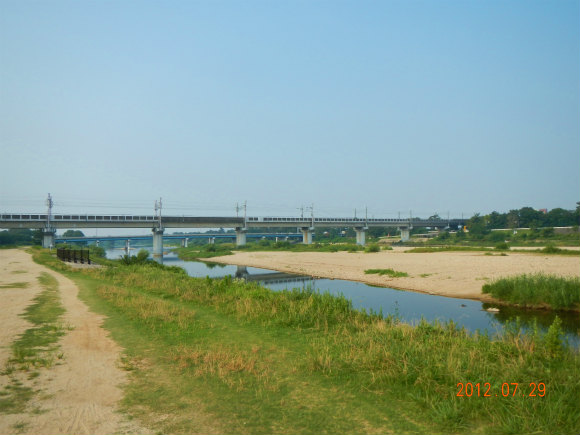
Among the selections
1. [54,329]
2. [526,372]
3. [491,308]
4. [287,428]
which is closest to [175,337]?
[54,329]

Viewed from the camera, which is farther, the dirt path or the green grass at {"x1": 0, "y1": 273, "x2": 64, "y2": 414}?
the green grass at {"x1": 0, "y1": 273, "x2": 64, "y2": 414}

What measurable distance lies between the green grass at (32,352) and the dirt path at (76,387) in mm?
176

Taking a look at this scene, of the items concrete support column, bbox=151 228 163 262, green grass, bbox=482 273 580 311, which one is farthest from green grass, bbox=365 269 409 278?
concrete support column, bbox=151 228 163 262

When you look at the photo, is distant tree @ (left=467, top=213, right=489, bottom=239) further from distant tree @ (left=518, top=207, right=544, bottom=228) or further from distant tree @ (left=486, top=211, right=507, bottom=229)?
distant tree @ (left=518, top=207, right=544, bottom=228)

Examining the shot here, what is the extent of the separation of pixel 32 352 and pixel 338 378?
26.8 ft

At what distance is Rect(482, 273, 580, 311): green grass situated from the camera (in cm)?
1986

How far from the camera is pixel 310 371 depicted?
886 cm

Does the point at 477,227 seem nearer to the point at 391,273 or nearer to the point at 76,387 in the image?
the point at 391,273

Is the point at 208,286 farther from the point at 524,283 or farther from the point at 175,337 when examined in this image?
the point at 524,283

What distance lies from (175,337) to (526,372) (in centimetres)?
957
